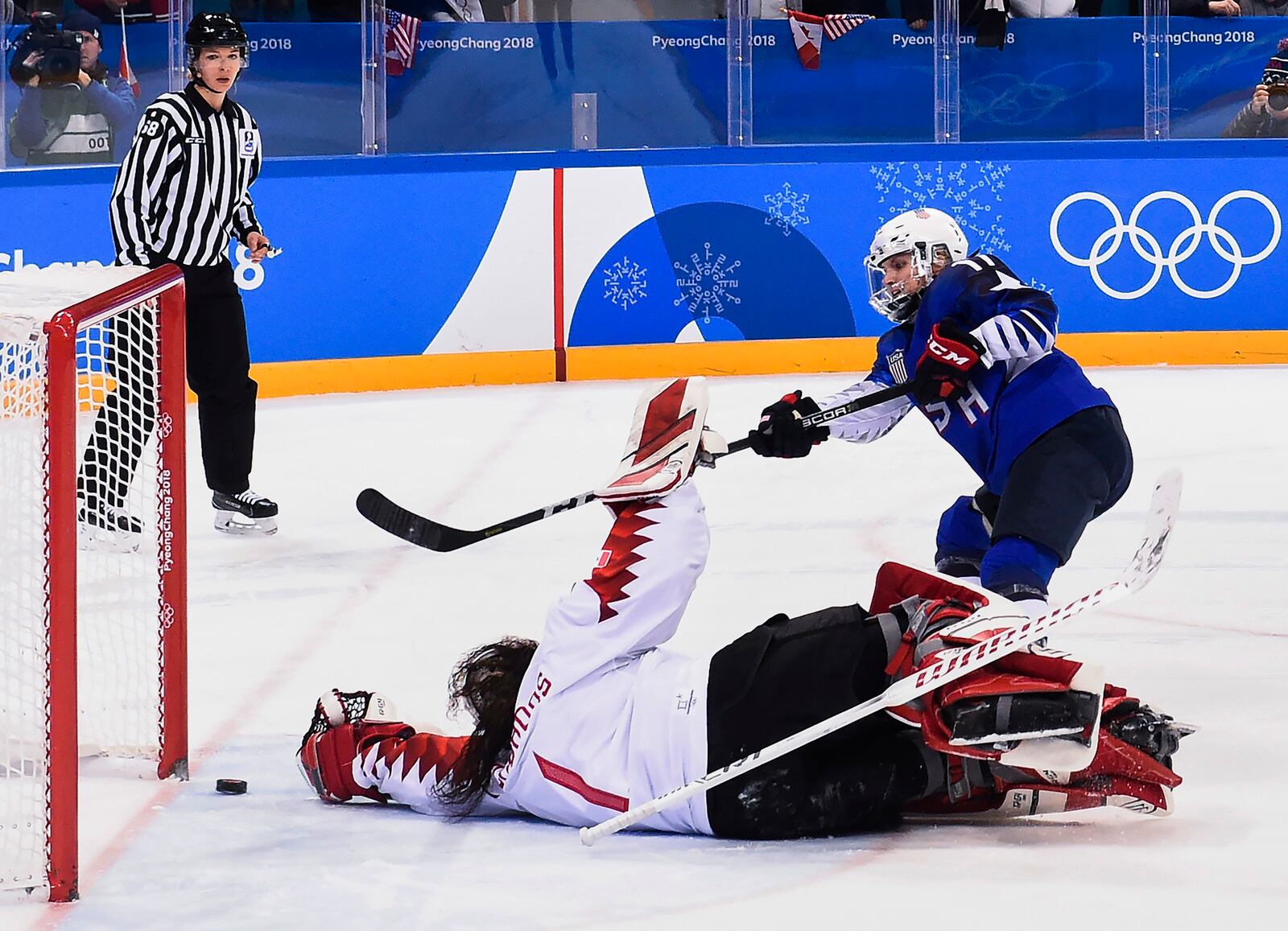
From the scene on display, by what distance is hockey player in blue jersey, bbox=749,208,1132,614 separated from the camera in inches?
130

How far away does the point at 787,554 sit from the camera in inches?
187

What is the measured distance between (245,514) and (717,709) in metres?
2.74

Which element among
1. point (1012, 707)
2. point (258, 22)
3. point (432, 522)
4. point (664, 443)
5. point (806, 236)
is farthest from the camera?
point (806, 236)

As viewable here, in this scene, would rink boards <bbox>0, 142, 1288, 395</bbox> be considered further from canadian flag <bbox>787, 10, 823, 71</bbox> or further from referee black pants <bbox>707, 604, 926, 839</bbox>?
referee black pants <bbox>707, 604, 926, 839</bbox>

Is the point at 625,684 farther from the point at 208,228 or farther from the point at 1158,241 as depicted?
the point at 1158,241

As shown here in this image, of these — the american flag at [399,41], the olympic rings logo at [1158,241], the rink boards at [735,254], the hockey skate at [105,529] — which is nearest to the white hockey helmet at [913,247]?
the hockey skate at [105,529]

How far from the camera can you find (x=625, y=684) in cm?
264

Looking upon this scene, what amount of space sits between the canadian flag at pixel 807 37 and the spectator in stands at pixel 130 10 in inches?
94.1

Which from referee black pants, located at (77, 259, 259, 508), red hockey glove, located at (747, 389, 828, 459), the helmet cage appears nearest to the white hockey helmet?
the helmet cage

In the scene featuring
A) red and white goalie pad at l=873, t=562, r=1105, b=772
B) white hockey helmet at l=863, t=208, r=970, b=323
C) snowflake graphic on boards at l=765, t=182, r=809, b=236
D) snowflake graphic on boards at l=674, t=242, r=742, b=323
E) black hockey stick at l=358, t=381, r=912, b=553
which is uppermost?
snowflake graphic on boards at l=765, t=182, r=809, b=236

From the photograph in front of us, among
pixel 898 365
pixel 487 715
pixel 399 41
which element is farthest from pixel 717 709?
pixel 399 41

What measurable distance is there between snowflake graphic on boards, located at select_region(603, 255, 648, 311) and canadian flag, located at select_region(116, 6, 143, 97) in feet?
5.88

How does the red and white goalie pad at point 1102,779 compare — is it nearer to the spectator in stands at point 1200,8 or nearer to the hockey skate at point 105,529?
the hockey skate at point 105,529

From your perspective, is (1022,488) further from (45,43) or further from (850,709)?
(45,43)
